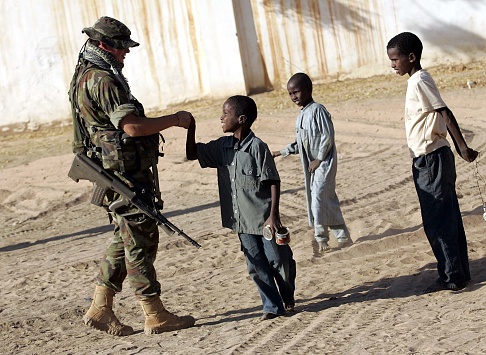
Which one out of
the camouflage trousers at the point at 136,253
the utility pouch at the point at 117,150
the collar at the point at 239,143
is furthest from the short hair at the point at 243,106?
the camouflage trousers at the point at 136,253

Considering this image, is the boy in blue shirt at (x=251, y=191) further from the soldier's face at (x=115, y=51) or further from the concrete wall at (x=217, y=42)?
the concrete wall at (x=217, y=42)

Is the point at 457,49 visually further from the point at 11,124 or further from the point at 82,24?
the point at 11,124

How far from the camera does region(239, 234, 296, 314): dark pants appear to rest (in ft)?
18.8

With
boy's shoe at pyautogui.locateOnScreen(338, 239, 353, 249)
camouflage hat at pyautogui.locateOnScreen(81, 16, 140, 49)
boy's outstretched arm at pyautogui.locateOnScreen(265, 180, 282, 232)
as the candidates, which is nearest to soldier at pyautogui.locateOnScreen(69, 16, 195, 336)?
camouflage hat at pyautogui.locateOnScreen(81, 16, 140, 49)

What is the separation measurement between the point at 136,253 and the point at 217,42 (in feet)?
32.0

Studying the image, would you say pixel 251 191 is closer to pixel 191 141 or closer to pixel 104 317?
pixel 191 141

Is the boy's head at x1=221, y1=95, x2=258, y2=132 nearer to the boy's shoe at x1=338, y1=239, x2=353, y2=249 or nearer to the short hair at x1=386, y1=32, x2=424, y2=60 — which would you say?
the short hair at x1=386, y1=32, x2=424, y2=60

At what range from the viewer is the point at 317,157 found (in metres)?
7.21

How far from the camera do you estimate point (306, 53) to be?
15.3m

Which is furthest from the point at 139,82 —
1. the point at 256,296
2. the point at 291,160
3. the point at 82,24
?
the point at 256,296

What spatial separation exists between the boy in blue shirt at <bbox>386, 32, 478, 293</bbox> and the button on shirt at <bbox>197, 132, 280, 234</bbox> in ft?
3.13

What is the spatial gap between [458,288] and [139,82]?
10.3 metres

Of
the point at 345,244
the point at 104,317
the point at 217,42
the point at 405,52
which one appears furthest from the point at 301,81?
the point at 217,42

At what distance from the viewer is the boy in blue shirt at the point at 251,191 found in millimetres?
5633
